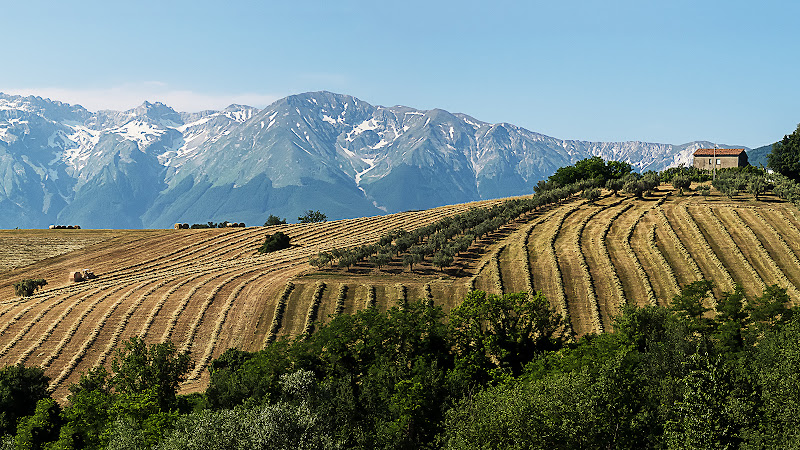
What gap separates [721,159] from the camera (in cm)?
18150

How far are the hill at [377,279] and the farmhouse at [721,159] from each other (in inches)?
2666

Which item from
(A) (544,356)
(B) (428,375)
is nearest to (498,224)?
(A) (544,356)

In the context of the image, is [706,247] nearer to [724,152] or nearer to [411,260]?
[411,260]

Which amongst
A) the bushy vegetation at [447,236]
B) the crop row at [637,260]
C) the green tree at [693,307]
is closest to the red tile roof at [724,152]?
the bushy vegetation at [447,236]

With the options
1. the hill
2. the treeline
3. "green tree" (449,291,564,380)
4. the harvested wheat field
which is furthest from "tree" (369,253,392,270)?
"green tree" (449,291,564,380)

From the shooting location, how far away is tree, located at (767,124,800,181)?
137 m

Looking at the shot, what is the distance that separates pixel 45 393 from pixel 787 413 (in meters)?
58.5

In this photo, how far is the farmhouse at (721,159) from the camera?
179m

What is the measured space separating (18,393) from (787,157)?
13880cm

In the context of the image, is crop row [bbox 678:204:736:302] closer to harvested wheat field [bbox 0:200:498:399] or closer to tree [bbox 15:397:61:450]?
harvested wheat field [bbox 0:200:498:399]

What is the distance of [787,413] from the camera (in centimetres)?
4022

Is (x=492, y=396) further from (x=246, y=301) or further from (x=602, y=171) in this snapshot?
(x=602, y=171)

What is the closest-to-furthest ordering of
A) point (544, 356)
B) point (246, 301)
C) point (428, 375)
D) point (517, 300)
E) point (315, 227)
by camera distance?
point (428, 375), point (544, 356), point (517, 300), point (246, 301), point (315, 227)

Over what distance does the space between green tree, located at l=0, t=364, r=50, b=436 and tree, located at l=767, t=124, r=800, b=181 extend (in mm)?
135393
